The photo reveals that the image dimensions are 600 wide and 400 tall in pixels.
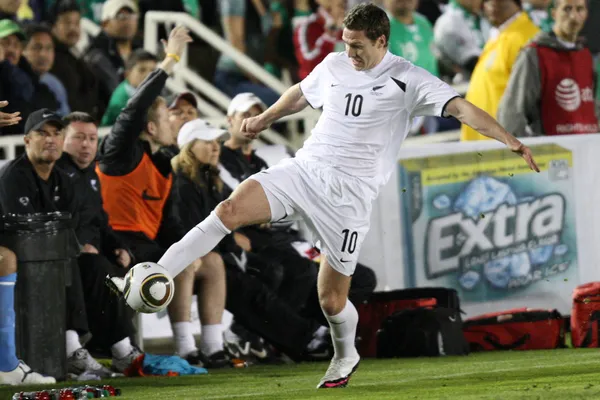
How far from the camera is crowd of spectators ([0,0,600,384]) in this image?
413 inches

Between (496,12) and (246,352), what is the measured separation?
4.37m

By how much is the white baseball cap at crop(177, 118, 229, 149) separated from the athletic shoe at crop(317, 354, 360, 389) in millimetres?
3250

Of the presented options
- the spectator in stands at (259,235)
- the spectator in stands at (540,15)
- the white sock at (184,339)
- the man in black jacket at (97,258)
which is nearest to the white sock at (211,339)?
the white sock at (184,339)

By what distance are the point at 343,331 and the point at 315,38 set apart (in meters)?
7.50

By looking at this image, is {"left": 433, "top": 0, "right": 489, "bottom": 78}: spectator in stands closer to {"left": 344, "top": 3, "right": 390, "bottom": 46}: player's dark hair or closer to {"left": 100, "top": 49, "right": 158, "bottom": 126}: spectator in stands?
{"left": 100, "top": 49, "right": 158, "bottom": 126}: spectator in stands

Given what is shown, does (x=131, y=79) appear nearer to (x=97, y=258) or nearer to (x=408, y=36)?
(x=97, y=258)

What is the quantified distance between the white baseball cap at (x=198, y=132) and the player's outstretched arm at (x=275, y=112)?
2590 millimetres

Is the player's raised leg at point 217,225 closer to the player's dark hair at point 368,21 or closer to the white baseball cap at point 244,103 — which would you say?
the player's dark hair at point 368,21

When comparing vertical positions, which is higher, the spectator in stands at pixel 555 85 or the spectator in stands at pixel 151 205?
the spectator in stands at pixel 555 85

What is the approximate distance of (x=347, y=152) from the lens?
8.76 meters

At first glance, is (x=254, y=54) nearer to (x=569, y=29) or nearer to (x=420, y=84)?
(x=569, y=29)

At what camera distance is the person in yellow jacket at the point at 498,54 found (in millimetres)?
13805

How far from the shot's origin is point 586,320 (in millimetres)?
11914

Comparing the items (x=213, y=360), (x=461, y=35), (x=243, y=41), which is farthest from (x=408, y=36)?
(x=213, y=360)
